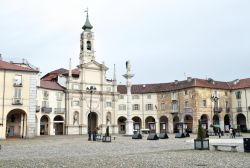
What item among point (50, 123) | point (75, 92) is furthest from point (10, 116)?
point (75, 92)

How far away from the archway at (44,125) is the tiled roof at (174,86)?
20.6 m

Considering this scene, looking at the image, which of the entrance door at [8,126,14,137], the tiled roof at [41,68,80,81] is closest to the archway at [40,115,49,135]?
the tiled roof at [41,68,80,81]

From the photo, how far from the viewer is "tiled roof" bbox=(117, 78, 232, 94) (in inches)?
2822

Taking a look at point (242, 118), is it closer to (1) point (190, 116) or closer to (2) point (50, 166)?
(1) point (190, 116)

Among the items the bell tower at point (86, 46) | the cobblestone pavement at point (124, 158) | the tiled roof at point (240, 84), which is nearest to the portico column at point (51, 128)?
the bell tower at point (86, 46)

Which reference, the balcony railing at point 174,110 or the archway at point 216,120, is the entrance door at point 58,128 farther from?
the archway at point 216,120

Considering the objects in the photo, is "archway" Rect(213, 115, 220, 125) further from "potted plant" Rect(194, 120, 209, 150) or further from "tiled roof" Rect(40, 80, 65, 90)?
"potted plant" Rect(194, 120, 209, 150)

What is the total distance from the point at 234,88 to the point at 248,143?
56.4m

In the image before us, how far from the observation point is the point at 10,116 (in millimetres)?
50781

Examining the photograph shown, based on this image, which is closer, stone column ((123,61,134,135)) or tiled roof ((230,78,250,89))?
stone column ((123,61,134,135))

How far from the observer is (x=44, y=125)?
214 feet

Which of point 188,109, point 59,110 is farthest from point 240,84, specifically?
point 59,110

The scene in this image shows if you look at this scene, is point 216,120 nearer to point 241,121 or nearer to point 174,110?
point 241,121

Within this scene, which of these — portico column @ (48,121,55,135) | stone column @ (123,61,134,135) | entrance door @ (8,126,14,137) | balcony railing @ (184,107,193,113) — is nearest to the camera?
entrance door @ (8,126,14,137)
